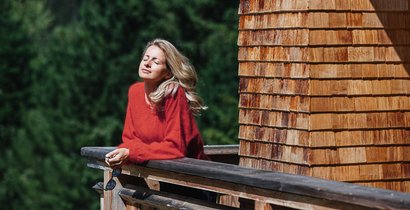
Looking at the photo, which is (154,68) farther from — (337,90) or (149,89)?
(337,90)

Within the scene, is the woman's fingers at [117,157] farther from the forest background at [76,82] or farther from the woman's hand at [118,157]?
the forest background at [76,82]

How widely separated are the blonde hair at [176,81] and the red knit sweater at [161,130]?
0.04 meters

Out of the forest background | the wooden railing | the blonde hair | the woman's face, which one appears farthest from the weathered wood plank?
the forest background

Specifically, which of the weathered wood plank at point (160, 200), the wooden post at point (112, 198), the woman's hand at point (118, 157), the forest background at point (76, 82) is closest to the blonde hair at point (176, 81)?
the woman's hand at point (118, 157)

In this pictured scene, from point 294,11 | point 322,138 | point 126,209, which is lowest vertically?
point 126,209

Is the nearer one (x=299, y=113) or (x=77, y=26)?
(x=299, y=113)

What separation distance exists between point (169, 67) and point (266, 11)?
2.24ft

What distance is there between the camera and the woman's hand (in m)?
6.39

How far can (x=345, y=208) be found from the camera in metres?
4.77

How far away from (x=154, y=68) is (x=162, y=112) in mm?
245

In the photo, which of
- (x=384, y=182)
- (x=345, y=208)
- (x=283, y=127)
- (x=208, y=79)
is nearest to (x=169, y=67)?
(x=283, y=127)

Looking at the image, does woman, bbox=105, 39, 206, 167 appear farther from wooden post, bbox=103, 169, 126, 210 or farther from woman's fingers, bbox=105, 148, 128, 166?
wooden post, bbox=103, 169, 126, 210

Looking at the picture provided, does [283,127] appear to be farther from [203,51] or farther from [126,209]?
[203,51]

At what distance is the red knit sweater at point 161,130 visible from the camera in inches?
249
